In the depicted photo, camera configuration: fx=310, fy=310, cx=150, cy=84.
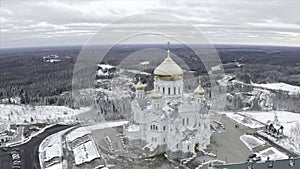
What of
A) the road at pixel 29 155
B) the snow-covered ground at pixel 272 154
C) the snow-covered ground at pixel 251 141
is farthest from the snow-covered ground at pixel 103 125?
the snow-covered ground at pixel 272 154

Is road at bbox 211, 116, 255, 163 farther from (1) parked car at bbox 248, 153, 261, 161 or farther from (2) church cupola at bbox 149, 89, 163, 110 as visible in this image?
(2) church cupola at bbox 149, 89, 163, 110

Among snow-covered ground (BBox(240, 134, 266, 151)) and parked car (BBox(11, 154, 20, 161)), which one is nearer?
parked car (BBox(11, 154, 20, 161))

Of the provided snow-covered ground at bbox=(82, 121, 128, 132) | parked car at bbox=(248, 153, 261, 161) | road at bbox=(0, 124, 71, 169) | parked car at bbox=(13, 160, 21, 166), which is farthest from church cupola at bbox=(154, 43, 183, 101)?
parked car at bbox=(13, 160, 21, 166)

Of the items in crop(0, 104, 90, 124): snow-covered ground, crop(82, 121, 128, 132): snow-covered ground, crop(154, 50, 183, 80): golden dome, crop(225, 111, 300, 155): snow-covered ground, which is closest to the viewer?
crop(154, 50, 183, 80): golden dome

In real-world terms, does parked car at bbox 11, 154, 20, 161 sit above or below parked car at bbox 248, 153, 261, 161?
below

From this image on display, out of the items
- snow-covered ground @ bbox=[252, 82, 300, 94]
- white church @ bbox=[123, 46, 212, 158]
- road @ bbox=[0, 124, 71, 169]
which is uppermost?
white church @ bbox=[123, 46, 212, 158]

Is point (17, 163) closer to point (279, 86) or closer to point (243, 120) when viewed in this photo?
point (243, 120)

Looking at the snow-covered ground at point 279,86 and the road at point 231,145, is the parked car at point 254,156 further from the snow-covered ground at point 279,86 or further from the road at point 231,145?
the snow-covered ground at point 279,86
